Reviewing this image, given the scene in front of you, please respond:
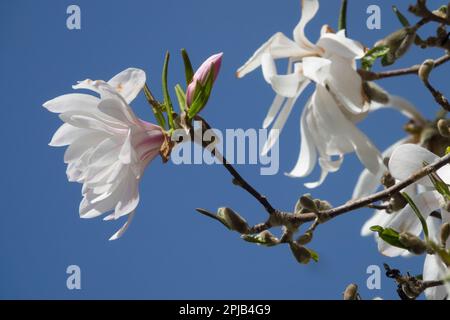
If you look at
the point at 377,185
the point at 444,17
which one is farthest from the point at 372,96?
the point at 377,185

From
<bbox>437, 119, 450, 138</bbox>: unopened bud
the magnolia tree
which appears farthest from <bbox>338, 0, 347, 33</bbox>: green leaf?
<bbox>437, 119, 450, 138</bbox>: unopened bud

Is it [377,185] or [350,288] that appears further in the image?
[377,185]

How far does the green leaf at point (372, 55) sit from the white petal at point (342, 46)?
0.07 feet

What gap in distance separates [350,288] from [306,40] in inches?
12.6

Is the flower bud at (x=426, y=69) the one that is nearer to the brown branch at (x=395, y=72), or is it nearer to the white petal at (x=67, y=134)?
the brown branch at (x=395, y=72)

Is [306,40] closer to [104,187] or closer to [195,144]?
[195,144]

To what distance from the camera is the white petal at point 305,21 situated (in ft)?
2.98

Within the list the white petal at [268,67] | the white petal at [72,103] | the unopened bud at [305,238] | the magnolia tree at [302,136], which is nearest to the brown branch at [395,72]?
the magnolia tree at [302,136]

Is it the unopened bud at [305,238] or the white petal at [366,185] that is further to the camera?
the white petal at [366,185]

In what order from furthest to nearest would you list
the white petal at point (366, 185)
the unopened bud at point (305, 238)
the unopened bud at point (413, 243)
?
1. the white petal at point (366, 185)
2. the unopened bud at point (305, 238)
3. the unopened bud at point (413, 243)

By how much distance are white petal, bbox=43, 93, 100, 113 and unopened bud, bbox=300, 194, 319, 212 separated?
280 mm

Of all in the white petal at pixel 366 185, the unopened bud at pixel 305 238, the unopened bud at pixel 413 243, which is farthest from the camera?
the white petal at pixel 366 185

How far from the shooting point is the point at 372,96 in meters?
0.88

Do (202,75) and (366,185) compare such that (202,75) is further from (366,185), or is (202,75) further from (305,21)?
(366,185)
